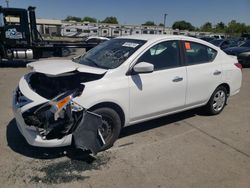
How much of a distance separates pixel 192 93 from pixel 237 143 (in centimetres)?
116

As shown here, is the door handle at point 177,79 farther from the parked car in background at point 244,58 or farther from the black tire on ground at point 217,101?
the parked car in background at point 244,58

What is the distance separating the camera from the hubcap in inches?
206

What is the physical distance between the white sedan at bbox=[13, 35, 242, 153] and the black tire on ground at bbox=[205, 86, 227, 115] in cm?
7

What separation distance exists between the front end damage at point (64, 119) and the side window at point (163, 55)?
101 centimetres

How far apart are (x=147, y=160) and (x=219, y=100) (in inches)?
105

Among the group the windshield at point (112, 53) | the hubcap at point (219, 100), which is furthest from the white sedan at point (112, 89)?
the hubcap at point (219, 100)

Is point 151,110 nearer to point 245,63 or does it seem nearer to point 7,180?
point 7,180

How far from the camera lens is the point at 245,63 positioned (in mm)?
13047

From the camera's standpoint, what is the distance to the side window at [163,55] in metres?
4.00

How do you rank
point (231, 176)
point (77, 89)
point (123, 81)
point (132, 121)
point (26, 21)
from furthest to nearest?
point (26, 21) → point (132, 121) → point (123, 81) → point (77, 89) → point (231, 176)

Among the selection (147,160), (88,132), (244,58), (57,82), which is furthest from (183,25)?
(88,132)

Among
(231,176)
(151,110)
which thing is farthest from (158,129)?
(231,176)

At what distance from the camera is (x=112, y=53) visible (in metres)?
4.14

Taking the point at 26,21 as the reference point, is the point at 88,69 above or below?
below
